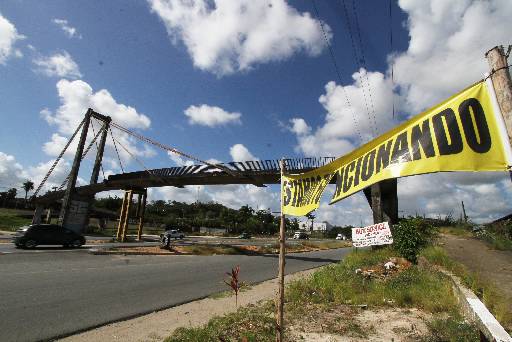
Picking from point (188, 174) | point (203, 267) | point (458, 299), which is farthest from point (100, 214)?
point (458, 299)

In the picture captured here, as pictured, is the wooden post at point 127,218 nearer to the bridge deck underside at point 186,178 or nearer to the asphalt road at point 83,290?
the bridge deck underside at point 186,178

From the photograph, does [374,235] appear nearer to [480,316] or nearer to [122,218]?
[480,316]

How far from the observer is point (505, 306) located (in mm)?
6418

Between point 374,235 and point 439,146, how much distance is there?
778cm

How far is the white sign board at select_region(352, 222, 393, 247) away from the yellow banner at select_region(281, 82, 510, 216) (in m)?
6.43

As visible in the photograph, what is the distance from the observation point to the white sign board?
9.95 metres

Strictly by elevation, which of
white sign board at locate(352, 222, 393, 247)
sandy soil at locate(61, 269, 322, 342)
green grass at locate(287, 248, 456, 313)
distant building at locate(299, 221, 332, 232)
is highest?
distant building at locate(299, 221, 332, 232)

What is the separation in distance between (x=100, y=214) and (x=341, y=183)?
7769 cm

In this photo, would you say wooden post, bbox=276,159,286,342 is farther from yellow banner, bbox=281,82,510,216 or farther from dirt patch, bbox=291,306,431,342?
dirt patch, bbox=291,306,431,342

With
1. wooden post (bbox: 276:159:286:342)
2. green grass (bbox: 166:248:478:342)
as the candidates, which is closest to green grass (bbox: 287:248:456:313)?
green grass (bbox: 166:248:478:342)

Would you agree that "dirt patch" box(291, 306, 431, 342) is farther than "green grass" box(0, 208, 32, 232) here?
No

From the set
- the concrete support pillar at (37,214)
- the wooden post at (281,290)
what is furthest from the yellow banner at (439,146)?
the concrete support pillar at (37,214)

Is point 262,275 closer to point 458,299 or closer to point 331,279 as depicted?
point 331,279

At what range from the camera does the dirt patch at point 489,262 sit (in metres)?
8.58
